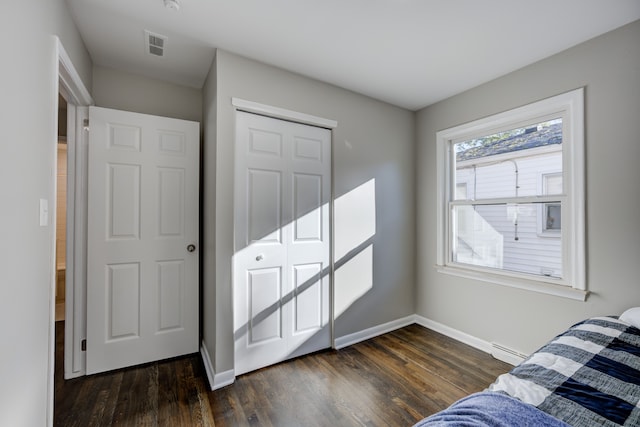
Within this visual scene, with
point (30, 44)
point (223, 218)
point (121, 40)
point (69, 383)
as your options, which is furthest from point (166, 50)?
point (69, 383)

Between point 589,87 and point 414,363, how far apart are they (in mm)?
2487

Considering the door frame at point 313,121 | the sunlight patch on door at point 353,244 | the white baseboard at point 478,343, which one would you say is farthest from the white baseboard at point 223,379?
the white baseboard at point 478,343

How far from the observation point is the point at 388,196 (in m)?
3.08

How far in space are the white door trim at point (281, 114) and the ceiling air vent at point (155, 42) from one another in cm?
62

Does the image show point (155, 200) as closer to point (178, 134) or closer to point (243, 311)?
point (178, 134)

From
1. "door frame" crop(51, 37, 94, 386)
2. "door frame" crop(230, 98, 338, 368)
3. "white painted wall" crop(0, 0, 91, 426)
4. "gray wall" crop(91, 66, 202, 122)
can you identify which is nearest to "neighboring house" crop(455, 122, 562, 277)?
"door frame" crop(230, 98, 338, 368)

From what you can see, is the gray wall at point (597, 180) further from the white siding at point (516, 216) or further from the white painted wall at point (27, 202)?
the white painted wall at point (27, 202)

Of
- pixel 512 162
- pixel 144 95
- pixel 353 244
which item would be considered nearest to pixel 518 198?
pixel 512 162

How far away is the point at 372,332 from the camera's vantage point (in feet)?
9.55

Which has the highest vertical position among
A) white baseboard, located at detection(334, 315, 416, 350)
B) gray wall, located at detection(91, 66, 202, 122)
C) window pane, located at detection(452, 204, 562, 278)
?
gray wall, located at detection(91, 66, 202, 122)

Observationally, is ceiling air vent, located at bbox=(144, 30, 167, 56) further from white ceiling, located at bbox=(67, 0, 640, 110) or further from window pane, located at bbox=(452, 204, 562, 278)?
window pane, located at bbox=(452, 204, 562, 278)

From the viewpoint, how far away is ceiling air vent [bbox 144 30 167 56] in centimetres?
195

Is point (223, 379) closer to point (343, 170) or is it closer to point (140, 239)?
point (140, 239)

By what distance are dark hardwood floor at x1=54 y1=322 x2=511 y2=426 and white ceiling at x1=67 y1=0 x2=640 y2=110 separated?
2.50m
